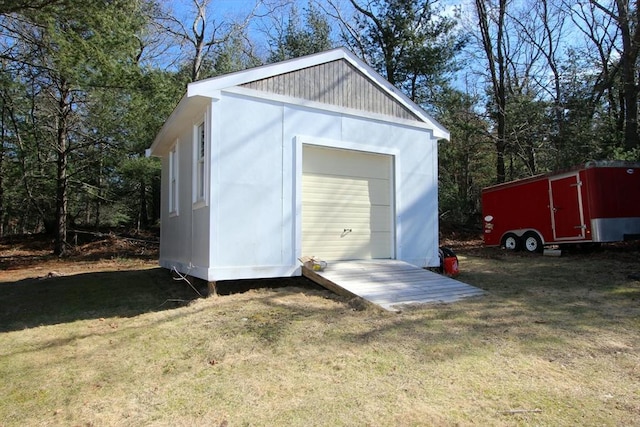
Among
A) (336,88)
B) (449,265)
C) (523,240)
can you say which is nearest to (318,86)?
(336,88)

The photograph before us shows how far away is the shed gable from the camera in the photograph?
6.98m

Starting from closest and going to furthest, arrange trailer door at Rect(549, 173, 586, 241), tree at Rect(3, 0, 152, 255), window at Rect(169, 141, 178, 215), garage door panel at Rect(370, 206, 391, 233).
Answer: garage door panel at Rect(370, 206, 391, 233) < window at Rect(169, 141, 178, 215) < tree at Rect(3, 0, 152, 255) < trailer door at Rect(549, 173, 586, 241)

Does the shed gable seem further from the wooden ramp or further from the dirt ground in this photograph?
the dirt ground

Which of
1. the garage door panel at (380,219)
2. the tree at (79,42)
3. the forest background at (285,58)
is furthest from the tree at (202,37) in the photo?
the garage door panel at (380,219)

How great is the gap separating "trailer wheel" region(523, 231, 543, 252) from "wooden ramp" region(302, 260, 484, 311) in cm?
687

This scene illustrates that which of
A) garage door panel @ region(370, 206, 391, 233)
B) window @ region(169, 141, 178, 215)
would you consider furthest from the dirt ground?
garage door panel @ region(370, 206, 391, 233)

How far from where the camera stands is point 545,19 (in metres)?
21.7

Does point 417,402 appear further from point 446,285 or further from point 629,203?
point 629,203

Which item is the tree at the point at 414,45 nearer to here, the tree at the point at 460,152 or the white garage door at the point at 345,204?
the tree at the point at 460,152

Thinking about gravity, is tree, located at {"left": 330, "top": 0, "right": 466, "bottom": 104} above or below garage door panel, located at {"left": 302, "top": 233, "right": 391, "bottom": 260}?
above

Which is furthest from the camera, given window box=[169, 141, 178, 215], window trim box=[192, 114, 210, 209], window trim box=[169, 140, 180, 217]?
window box=[169, 141, 178, 215]

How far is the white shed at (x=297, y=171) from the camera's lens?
636 centimetres

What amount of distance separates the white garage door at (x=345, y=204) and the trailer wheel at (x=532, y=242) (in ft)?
22.1

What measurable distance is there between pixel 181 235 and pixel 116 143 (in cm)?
884
